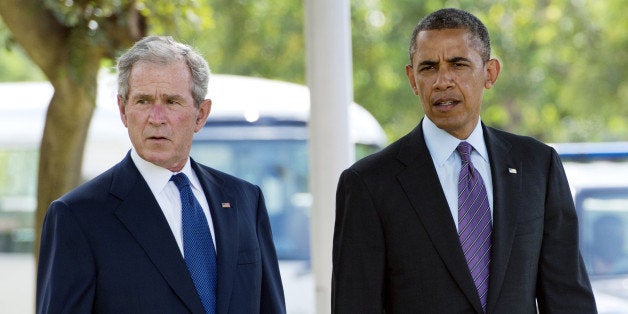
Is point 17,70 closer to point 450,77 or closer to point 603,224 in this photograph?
point 603,224

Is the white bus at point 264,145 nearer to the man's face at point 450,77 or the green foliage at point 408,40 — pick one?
the green foliage at point 408,40

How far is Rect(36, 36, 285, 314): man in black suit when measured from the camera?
3096 millimetres

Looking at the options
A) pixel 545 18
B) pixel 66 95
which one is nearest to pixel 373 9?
pixel 545 18

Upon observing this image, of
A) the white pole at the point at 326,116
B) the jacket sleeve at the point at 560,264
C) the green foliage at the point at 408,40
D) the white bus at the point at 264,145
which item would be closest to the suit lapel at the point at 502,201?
the jacket sleeve at the point at 560,264

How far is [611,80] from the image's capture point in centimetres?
1513

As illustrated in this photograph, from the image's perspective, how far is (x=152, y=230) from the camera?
3.19 metres

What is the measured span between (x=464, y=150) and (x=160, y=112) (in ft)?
3.17

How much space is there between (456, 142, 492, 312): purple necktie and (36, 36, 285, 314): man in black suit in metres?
0.63

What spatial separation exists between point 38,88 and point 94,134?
143cm

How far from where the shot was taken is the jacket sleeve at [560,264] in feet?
11.5

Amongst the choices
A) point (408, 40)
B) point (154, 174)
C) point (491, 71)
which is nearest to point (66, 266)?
point (154, 174)

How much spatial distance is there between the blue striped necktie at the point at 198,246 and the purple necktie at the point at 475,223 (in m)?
0.76

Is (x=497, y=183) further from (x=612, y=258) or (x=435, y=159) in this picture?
(x=612, y=258)

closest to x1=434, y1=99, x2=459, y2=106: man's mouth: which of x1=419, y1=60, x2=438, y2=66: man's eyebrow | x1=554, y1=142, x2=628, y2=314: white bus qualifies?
x1=419, y1=60, x2=438, y2=66: man's eyebrow
